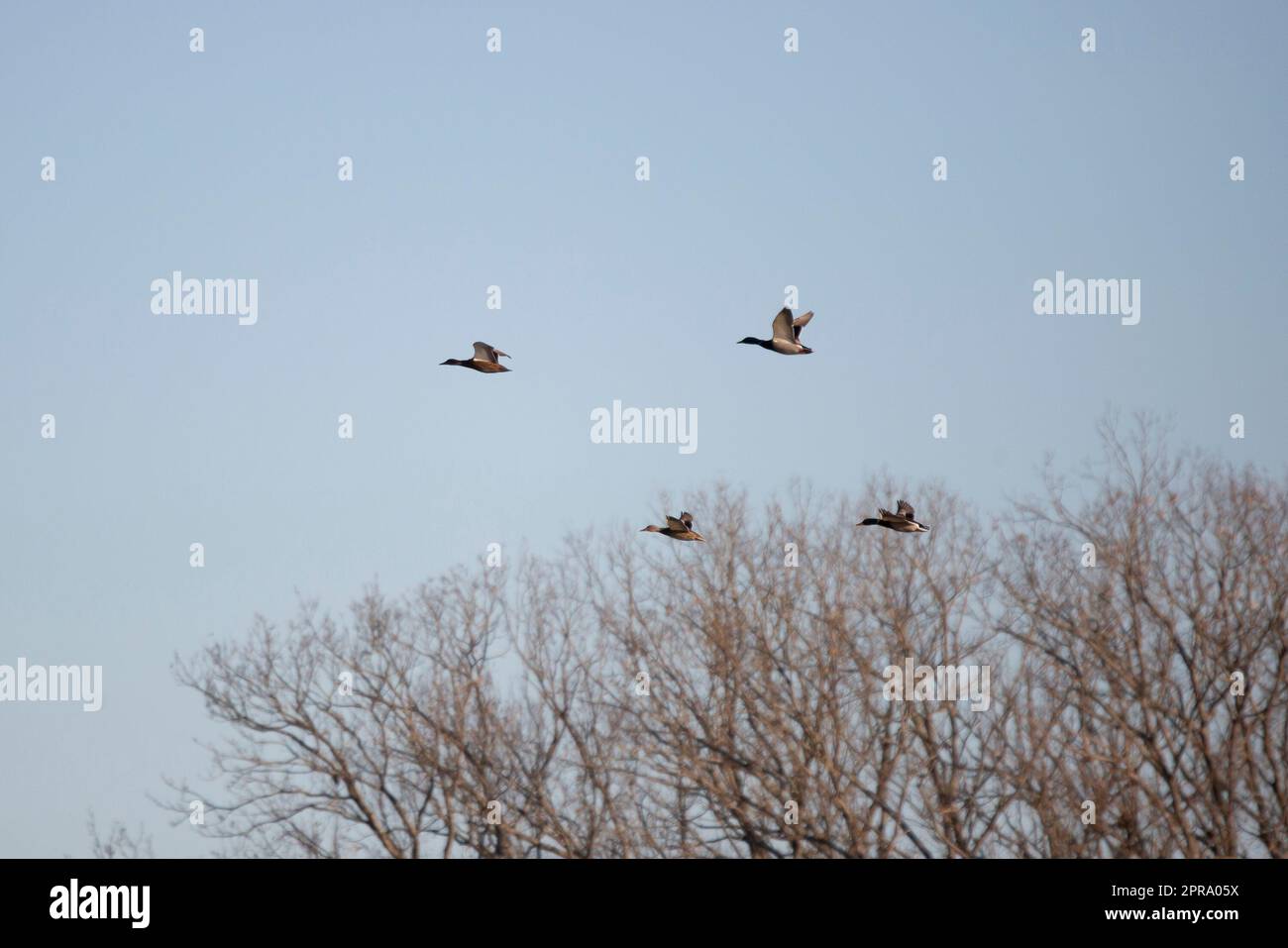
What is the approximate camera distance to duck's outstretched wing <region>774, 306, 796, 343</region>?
2153cm

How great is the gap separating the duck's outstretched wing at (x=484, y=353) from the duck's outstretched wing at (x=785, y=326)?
3275 millimetres

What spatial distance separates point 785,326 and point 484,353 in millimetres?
3760

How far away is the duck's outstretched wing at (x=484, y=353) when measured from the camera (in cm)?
2295

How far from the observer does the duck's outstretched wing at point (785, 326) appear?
2153 cm

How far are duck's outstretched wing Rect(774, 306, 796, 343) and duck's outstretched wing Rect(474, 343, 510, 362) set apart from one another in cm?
327

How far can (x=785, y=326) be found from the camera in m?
21.9

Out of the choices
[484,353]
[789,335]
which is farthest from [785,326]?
[484,353]

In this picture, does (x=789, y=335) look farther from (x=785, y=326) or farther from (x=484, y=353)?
(x=484, y=353)

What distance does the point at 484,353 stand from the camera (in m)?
23.3
